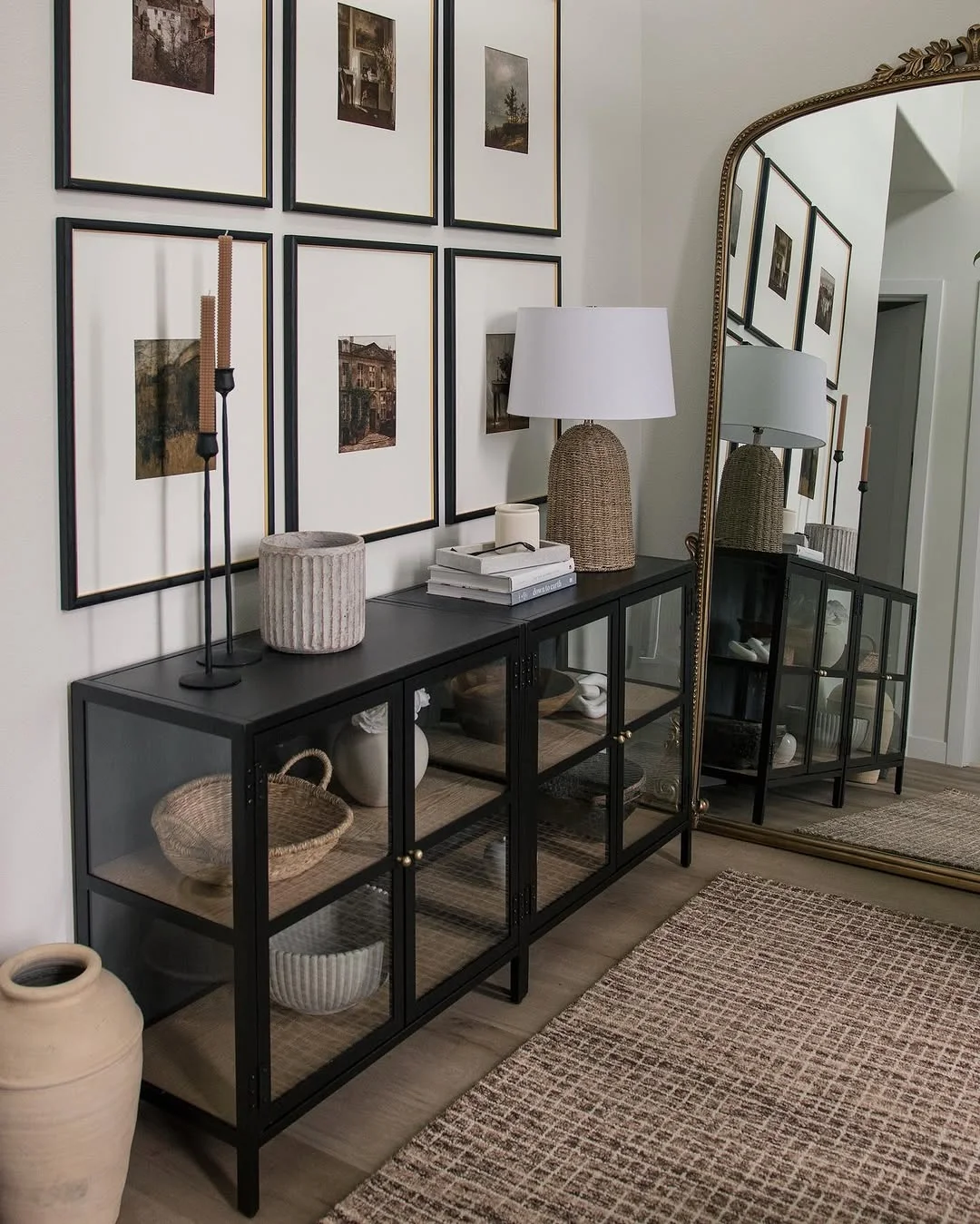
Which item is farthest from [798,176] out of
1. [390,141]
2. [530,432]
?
[390,141]

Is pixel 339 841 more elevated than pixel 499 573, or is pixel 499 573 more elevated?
pixel 499 573

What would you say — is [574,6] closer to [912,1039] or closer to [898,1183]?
[912,1039]

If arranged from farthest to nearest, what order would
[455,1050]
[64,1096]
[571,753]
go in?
[571,753], [455,1050], [64,1096]

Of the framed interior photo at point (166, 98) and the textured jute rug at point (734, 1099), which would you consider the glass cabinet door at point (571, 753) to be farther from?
the framed interior photo at point (166, 98)

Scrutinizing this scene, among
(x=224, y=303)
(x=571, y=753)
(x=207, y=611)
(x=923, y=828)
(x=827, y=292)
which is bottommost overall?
(x=923, y=828)

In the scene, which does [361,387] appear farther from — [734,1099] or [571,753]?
[734,1099]

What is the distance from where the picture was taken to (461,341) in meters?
2.87

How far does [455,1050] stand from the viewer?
239 cm

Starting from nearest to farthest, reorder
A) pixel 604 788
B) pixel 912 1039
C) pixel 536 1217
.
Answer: pixel 536 1217
pixel 912 1039
pixel 604 788

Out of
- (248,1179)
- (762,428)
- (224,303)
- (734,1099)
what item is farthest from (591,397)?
(248,1179)

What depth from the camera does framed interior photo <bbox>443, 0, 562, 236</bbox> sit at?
9.11 ft

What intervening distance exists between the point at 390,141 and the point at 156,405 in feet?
2.69

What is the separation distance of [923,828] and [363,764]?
1637 mm

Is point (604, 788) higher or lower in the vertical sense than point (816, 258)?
lower
